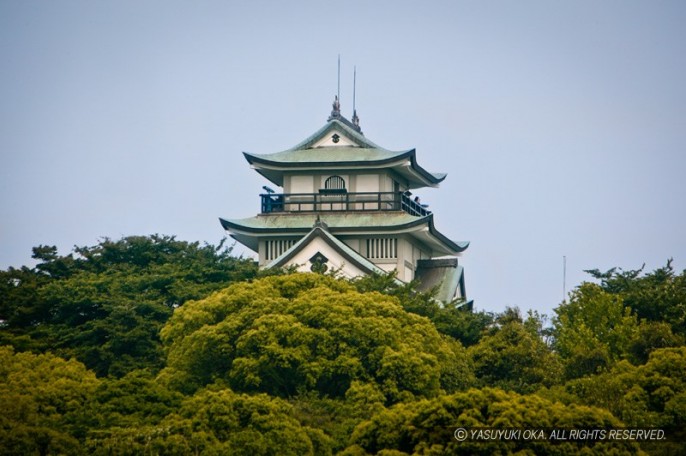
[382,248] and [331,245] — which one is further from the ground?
[382,248]

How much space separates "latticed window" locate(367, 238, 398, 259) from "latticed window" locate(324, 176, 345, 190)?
7.49 feet

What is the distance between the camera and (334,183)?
192ft

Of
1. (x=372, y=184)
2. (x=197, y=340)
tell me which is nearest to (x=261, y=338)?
(x=197, y=340)

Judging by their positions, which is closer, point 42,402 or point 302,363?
point 42,402

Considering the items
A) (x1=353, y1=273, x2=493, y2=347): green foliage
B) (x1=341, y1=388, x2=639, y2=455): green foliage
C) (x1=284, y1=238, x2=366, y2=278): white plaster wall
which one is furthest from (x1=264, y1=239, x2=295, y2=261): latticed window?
(x1=341, y1=388, x2=639, y2=455): green foliage

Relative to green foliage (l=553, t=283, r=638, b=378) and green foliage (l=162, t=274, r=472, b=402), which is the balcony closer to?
green foliage (l=553, t=283, r=638, b=378)

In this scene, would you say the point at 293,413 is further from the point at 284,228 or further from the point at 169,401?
the point at 284,228

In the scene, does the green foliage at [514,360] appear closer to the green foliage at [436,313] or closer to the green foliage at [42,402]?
the green foliage at [436,313]

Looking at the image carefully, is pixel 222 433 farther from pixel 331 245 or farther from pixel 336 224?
pixel 336 224

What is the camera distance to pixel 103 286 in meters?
53.1

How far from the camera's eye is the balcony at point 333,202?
190 feet

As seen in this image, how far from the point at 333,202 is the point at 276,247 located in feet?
6.80

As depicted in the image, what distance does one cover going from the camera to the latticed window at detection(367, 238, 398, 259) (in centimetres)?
5697

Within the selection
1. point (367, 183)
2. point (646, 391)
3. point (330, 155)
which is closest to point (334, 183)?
point (330, 155)
